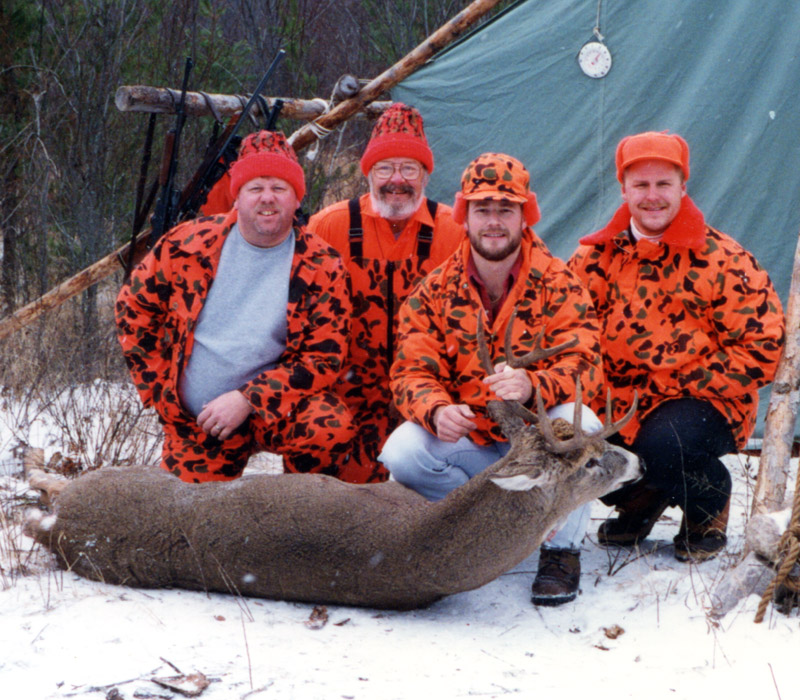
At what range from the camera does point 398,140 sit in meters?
4.98

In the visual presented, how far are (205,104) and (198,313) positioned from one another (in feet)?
7.42

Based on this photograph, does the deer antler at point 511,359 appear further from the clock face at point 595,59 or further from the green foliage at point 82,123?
the green foliage at point 82,123

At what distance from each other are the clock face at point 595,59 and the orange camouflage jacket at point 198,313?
264cm

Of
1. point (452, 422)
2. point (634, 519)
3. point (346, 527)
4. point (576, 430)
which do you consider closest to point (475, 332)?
point (452, 422)

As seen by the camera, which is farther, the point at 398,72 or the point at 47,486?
the point at 398,72

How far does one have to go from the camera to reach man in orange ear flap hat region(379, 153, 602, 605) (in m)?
4.12

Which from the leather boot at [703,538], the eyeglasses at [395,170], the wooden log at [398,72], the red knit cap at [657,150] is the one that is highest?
the wooden log at [398,72]

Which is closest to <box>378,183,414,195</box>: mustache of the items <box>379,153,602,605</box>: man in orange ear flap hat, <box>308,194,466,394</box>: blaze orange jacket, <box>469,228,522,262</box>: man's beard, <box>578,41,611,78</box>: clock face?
<box>308,194,466,394</box>: blaze orange jacket

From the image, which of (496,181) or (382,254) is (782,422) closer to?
(496,181)

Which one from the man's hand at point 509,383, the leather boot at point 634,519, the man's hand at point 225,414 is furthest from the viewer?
the leather boot at point 634,519

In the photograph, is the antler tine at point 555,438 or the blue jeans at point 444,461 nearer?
the antler tine at point 555,438

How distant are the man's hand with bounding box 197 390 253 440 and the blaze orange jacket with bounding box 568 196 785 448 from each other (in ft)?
5.10

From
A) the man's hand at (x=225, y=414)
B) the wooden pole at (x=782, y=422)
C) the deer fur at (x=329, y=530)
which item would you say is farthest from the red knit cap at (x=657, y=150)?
the man's hand at (x=225, y=414)

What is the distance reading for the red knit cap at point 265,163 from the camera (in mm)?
4539
